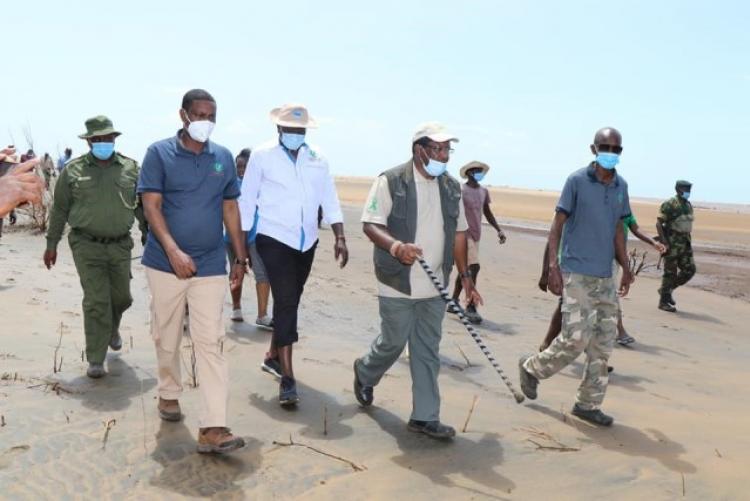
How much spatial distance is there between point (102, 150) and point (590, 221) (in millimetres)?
3715

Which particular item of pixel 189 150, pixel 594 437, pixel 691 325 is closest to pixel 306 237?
pixel 189 150

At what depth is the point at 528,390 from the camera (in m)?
5.37

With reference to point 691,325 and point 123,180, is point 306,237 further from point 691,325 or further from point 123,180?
point 691,325

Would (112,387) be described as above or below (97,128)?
below

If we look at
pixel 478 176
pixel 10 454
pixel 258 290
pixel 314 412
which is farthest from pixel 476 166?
pixel 10 454

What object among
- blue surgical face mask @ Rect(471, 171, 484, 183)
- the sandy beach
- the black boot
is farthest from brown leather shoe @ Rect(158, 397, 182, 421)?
the black boot

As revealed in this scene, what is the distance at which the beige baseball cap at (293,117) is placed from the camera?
507 cm

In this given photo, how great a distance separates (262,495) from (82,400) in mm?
1927

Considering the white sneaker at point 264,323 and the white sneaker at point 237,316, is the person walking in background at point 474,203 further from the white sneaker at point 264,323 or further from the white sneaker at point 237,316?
the white sneaker at point 237,316

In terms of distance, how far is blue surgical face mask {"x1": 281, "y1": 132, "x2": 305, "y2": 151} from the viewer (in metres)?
5.10

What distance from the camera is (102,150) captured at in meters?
5.49

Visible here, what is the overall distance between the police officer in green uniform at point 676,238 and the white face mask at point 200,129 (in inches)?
302

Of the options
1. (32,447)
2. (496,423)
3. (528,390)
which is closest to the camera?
(32,447)

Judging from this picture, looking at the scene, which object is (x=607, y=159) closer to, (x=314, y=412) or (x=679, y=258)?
(x=314, y=412)
